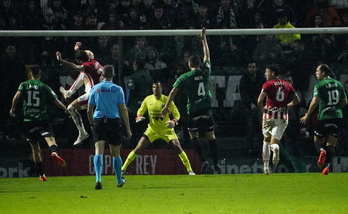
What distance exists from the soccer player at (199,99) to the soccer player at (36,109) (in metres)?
2.50

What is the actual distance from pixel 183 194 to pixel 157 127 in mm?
5061

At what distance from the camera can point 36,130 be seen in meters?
18.2

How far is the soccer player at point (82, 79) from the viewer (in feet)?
61.6

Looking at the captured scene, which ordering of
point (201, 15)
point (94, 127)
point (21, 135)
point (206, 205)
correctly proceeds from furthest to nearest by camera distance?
point (201, 15)
point (21, 135)
point (94, 127)
point (206, 205)

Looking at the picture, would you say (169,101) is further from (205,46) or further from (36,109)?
(36,109)

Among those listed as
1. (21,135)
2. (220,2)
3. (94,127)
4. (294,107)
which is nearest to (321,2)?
(220,2)

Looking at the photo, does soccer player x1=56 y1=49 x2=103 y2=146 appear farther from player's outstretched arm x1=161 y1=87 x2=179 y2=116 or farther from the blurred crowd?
player's outstretched arm x1=161 y1=87 x2=179 y2=116

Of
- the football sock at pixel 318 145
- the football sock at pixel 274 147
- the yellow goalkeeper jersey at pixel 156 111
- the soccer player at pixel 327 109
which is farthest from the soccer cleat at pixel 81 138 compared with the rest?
the football sock at pixel 318 145

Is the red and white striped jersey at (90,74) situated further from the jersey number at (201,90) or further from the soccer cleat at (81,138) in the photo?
the jersey number at (201,90)

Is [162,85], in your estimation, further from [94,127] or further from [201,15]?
[94,127]

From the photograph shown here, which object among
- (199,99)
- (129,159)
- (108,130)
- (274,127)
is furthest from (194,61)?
(108,130)

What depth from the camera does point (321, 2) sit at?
76.9 ft

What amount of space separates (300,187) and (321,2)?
898cm

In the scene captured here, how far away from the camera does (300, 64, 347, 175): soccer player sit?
18.4 m
